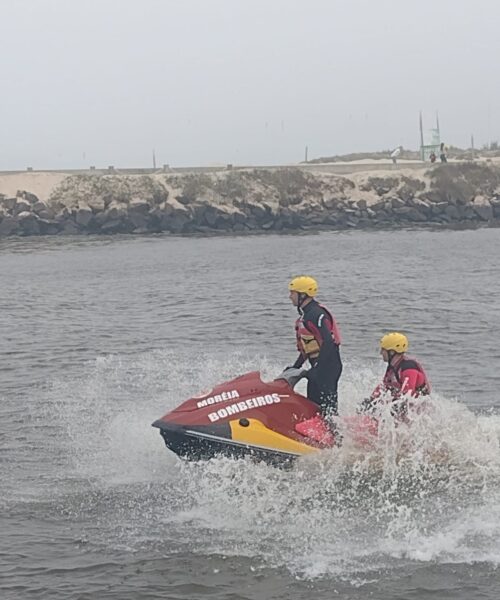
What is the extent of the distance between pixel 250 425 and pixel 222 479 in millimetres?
615

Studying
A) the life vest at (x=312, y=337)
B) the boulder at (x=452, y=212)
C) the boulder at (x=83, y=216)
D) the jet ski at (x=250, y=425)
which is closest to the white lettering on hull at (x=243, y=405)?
the jet ski at (x=250, y=425)

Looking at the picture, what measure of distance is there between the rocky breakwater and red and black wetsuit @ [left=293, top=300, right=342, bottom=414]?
1608 inches

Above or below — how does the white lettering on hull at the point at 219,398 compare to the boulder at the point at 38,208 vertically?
below

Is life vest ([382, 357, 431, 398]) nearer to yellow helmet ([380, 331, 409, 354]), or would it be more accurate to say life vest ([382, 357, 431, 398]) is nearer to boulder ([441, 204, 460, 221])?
yellow helmet ([380, 331, 409, 354])

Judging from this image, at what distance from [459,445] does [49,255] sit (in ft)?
100

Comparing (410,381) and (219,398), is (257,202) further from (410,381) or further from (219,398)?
(219,398)

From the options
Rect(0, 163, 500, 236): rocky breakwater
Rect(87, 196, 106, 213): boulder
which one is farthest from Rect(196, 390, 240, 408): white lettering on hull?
Rect(87, 196, 106, 213): boulder

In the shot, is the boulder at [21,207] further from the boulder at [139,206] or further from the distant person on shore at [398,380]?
the distant person on shore at [398,380]

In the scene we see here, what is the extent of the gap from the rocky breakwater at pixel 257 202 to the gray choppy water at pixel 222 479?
27956 millimetres

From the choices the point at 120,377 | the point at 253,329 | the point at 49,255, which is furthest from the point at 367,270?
the point at 120,377

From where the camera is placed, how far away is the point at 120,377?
51.4 ft

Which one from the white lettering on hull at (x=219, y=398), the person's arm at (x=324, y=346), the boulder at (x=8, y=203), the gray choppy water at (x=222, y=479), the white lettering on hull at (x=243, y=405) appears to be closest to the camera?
the gray choppy water at (x=222, y=479)

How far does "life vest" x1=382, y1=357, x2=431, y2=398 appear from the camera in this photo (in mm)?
10078

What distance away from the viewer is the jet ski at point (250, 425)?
960cm
